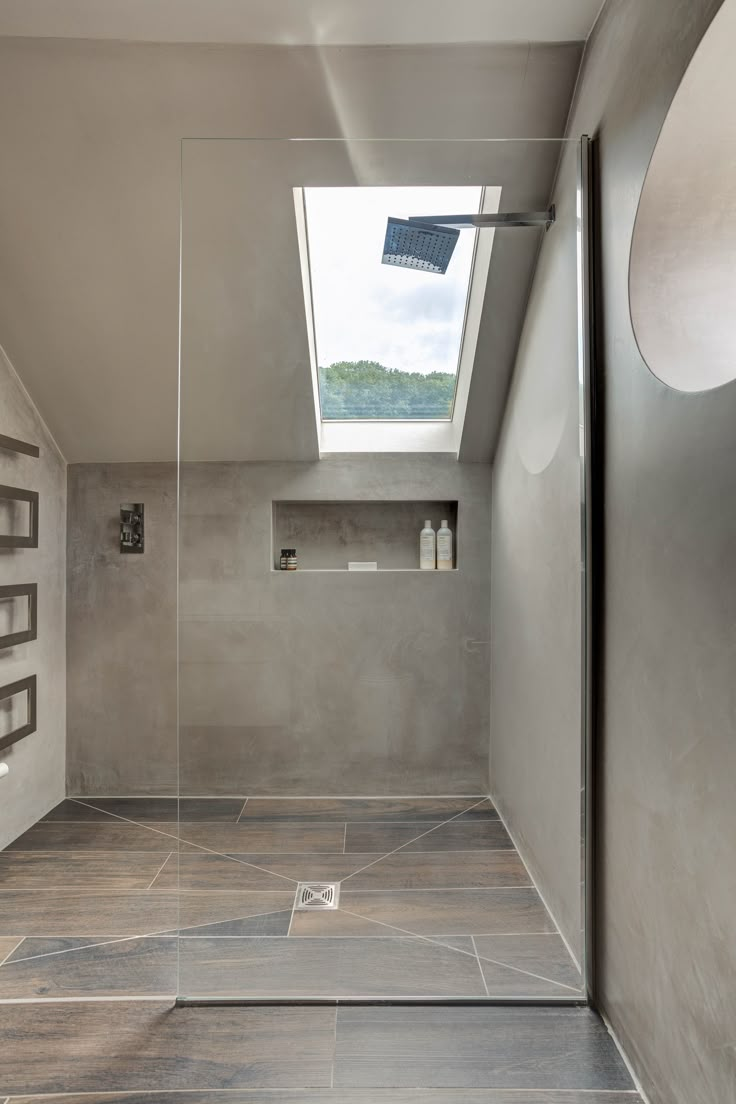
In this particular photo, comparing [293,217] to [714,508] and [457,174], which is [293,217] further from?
[714,508]

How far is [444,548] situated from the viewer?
1648mm

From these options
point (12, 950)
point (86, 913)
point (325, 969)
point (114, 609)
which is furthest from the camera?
point (114, 609)

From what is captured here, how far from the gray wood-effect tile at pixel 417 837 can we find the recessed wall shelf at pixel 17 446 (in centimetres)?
170

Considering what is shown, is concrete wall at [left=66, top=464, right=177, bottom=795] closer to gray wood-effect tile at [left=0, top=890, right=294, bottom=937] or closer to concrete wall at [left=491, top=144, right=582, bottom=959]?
gray wood-effect tile at [left=0, top=890, right=294, bottom=937]

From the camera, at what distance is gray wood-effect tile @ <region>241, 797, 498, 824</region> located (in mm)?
1621

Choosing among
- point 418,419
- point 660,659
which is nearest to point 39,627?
point 418,419

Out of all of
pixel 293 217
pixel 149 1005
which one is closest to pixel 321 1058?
pixel 149 1005

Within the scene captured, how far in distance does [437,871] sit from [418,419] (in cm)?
106

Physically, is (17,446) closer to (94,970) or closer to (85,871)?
(85,871)

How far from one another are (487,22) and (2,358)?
188 cm

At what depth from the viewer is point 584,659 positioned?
158cm

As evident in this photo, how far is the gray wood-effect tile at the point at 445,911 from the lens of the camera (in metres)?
1.58

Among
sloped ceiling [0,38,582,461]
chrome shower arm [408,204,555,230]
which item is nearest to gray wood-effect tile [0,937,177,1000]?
sloped ceiling [0,38,582,461]

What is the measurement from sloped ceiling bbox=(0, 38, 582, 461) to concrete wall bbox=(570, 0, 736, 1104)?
0.87 ft
